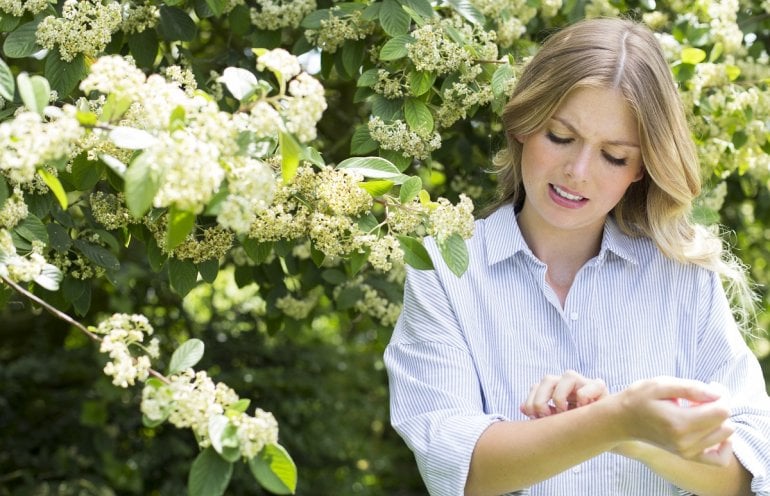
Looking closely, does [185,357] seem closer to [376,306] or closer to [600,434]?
[600,434]

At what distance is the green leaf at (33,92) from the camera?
1.44m

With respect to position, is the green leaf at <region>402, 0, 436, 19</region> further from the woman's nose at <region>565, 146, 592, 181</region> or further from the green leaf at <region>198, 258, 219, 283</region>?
the green leaf at <region>198, 258, 219, 283</region>

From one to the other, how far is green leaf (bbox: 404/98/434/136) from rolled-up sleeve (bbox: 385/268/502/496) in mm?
347

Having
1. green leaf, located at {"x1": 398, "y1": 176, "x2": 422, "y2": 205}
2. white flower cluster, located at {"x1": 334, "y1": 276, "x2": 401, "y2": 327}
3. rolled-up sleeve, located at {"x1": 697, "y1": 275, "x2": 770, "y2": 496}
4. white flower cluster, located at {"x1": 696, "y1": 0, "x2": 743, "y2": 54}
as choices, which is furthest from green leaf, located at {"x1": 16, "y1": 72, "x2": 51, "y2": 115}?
white flower cluster, located at {"x1": 696, "y1": 0, "x2": 743, "y2": 54}

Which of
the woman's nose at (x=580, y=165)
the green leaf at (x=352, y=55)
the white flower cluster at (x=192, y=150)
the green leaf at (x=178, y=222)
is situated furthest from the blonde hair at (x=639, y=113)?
the green leaf at (x=178, y=222)

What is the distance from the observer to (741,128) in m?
2.90

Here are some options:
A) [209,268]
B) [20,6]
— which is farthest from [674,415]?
[20,6]

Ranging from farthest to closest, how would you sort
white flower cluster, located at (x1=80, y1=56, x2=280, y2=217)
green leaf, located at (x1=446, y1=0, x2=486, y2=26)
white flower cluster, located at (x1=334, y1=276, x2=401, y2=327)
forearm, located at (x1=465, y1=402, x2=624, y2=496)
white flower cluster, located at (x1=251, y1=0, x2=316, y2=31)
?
white flower cluster, located at (x1=334, y1=276, x2=401, y2=327)
white flower cluster, located at (x1=251, y1=0, x2=316, y2=31)
green leaf, located at (x1=446, y1=0, x2=486, y2=26)
forearm, located at (x1=465, y1=402, x2=624, y2=496)
white flower cluster, located at (x1=80, y1=56, x2=280, y2=217)

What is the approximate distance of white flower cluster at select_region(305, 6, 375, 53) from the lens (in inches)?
98.5

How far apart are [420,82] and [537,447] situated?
905mm

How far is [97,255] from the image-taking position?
7.54ft

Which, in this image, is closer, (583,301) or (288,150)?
(288,150)

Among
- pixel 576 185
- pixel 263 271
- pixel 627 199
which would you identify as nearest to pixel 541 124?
pixel 576 185

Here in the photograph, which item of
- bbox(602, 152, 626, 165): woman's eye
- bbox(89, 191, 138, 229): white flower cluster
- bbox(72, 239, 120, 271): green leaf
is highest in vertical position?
bbox(602, 152, 626, 165): woman's eye
